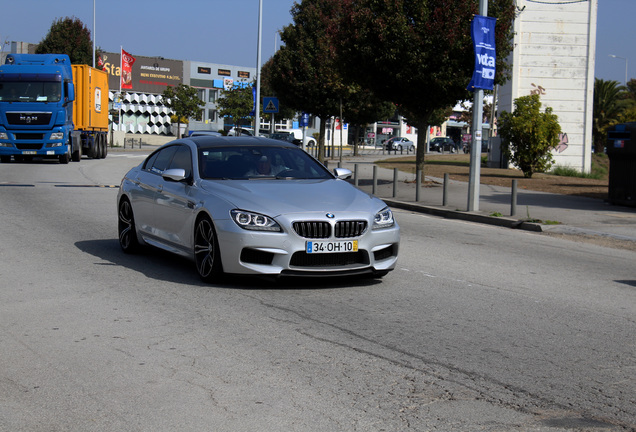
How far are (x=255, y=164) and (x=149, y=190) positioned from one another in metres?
1.45

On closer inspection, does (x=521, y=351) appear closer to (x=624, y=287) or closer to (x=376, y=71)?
(x=624, y=287)

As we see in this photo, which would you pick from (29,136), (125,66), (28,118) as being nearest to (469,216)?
(28,118)

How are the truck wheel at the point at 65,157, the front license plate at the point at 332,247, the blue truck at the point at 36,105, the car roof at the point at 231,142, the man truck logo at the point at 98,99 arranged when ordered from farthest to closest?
the man truck logo at the point at 98,99, the truck wheel at the point at 65,157, the blue truck at the point at 36,105, the car roof at the point at 231,142, the front license plate at the point at 332,247

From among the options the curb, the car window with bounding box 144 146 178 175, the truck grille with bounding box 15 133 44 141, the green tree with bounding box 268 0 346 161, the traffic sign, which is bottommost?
the curb

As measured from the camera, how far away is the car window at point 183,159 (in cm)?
909

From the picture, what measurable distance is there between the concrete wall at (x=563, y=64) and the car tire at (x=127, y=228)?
30148 millimetres

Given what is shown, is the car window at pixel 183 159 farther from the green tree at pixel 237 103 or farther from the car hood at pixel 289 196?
the green tree at pixel 237 103

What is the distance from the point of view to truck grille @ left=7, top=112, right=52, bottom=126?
31.1m

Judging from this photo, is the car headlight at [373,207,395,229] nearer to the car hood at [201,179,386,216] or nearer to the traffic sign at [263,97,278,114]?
the car hood at [201,179,386,216]

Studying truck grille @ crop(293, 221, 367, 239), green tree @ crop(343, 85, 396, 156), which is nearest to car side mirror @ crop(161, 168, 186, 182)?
truck grille @ crop(293, 221, 367, 239)

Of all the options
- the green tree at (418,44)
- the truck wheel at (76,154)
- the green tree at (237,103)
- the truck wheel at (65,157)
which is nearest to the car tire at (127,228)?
the green tree at (418,44)

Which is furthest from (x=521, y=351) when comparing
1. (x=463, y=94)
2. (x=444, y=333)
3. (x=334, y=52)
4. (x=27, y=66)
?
(x=27, y=66)

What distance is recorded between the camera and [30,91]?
101 feet

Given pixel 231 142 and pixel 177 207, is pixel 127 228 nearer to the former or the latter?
pixel 177 207
